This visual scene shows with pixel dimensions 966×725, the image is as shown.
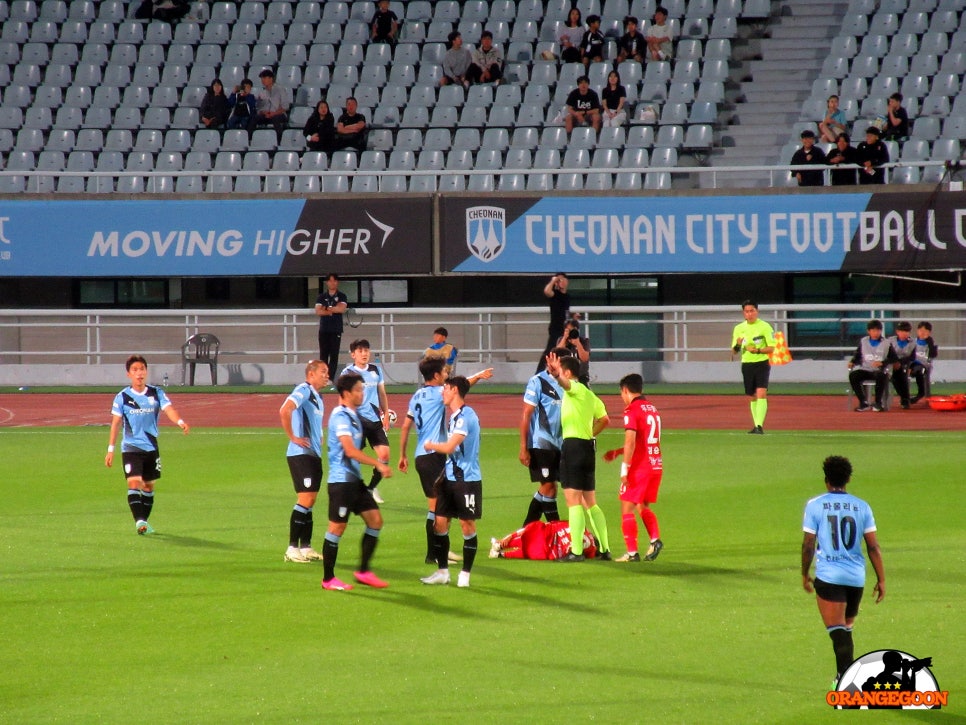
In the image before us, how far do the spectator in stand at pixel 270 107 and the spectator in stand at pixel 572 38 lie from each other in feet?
23.3

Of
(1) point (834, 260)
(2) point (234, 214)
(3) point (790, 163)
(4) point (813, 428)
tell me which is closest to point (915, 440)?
(4) point (813, 428)

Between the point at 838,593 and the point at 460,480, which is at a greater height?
the point at 460,480

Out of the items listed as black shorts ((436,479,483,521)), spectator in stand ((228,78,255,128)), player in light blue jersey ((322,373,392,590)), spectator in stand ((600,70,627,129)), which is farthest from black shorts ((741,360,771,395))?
spectator in stand ((228,78,255,128))

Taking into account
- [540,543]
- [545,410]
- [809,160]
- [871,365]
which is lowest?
[540,543]

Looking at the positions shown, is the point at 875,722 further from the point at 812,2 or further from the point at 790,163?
the point at 812,2

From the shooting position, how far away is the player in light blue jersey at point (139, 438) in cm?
1345

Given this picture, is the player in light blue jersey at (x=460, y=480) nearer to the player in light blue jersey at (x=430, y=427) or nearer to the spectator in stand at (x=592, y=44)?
the player in light blue jersey at (x=430, y=427)

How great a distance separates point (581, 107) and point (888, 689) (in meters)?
→ 25.1

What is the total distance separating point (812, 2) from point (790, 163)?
7.50 metres

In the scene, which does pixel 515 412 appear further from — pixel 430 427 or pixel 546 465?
pixel 430 427

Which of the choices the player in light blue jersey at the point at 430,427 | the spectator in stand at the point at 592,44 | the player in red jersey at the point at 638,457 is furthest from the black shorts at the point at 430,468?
the spectator in stand at the point at 592,44

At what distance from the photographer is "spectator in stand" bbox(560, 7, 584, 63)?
33.3 meters

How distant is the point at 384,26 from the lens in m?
35.0

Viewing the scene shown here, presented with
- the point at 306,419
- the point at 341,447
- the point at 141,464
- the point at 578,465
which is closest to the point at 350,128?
the point at 141,464
